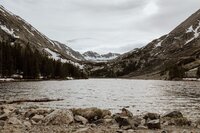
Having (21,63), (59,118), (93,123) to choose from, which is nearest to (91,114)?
(93,123)

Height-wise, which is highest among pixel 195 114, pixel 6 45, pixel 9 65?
pixel 6 45

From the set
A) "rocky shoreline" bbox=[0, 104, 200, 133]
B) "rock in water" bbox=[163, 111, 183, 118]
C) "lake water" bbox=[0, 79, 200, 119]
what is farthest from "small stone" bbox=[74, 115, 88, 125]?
Answer: "lake water" bbox=[0, 79, 200, 119]

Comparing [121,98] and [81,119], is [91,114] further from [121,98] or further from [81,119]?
[121,98]

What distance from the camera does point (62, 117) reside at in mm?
29031

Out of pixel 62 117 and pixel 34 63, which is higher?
pixel 34 63

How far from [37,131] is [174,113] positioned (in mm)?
14369

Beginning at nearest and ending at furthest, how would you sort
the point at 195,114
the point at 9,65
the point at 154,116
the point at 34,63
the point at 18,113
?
the point at 154,116
the point at 18,113
the point at 195,114
the point at 9,65
the point at 34,63

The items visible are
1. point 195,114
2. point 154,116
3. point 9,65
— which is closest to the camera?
point 154,116

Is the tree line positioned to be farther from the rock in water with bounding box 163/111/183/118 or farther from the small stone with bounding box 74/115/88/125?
the rock in water with bounding box 163/111/183/118

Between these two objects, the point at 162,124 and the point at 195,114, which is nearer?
the point at 162,124

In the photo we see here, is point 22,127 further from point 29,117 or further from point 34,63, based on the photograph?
point 34,63

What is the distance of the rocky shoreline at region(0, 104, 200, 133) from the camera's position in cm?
2455

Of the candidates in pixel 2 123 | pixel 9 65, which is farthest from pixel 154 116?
pixel 9 65

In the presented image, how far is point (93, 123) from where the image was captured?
29.5m
